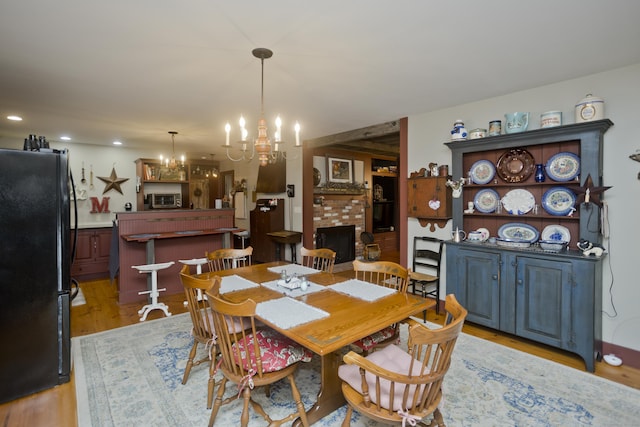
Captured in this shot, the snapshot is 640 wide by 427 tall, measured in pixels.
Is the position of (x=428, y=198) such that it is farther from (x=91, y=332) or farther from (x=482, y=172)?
(x=91, y=332)

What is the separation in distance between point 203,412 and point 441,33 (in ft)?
9.65

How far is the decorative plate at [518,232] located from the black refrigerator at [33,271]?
4.04 m

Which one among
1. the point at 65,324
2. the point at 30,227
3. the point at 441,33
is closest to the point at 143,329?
the point at 65,324

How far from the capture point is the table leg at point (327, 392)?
195 cm

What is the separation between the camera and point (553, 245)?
3055 millimetres

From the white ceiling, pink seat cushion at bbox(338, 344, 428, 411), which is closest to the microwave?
the white ceiling

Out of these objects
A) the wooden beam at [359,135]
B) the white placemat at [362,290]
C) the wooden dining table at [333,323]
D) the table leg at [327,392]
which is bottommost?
the table leg at [327,392]

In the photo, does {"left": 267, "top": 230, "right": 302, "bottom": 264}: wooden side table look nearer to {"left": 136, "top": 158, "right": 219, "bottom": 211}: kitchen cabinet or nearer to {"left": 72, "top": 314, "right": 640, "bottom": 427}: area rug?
{"left": 136, "top": 158, "right": 219, "bottom": 211}: kitchen cabinet

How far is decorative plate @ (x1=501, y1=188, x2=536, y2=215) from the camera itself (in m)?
3.33

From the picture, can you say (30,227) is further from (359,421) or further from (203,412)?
(359,421)

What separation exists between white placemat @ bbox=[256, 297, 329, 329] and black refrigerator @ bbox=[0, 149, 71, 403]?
5.40ft

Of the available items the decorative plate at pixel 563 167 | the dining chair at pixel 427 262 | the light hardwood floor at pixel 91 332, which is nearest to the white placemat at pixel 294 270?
the dining chair at pixel 427 262

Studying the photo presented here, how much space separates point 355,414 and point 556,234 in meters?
2.60

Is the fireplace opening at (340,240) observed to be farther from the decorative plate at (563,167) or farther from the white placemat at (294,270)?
the decorative plate at (563,167)
